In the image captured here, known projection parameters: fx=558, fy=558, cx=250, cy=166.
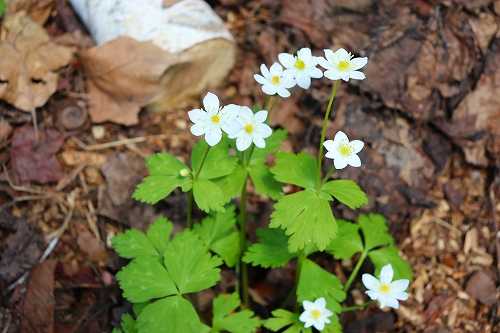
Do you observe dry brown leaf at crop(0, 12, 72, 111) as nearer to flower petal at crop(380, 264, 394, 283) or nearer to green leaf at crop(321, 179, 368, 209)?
green leaf at crop(321, 179, 368, 209)

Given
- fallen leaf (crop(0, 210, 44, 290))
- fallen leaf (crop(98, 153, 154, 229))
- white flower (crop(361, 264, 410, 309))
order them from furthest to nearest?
fallen leaf (crop(98, 153, 154, 229)) < fallen leaf (crop(0, 210, 44, 290)) < white flower (crop(361, 264, 410, 309))

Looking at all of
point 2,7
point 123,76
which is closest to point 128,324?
point 123,76

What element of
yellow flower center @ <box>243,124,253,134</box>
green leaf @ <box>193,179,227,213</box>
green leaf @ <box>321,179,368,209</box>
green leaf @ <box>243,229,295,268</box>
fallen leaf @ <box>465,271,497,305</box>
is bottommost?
fallen leaf @ <box>465,271,497,305</box>

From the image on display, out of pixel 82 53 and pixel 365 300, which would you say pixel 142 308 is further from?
pixel 82 53

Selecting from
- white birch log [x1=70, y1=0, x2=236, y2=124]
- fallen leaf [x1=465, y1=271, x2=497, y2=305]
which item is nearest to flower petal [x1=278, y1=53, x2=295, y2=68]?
white birch log [x1=70, y1=0, x2=236, y2=124]

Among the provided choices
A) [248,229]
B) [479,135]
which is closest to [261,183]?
[248,229]

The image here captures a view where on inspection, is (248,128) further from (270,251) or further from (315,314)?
(315,314)

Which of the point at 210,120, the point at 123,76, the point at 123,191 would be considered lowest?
the point at 123,191
